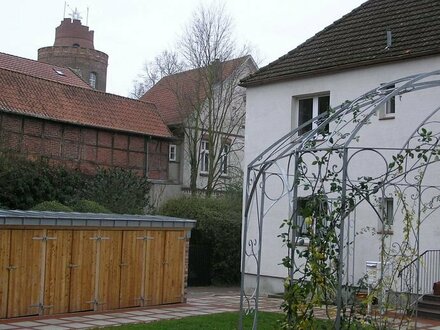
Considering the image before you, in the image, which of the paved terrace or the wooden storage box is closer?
the paved terrace

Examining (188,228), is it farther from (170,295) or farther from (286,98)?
(286,98)

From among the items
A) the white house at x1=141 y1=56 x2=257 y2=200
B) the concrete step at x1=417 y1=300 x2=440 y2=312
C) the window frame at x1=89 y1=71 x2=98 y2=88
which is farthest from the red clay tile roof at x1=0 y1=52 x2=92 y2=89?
the concrete step at x1=417 y1=300 x2=440 y2=312

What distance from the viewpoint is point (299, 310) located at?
7918 mm

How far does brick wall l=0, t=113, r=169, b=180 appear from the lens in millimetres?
25828

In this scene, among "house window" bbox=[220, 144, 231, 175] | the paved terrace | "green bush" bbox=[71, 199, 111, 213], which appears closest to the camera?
the paved terrace

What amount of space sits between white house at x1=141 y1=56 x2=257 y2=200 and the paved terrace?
636 inches

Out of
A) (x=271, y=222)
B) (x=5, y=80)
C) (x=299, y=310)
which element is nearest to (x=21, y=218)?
(x=299, y=310)

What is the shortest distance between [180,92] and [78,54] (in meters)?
20.9

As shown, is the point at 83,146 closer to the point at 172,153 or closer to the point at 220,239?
the point at 172,153

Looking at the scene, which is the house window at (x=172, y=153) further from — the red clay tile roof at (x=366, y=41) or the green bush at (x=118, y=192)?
the red clay tile roof at (x=366, y=41)

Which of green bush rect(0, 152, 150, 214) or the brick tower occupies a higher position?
the brick tower

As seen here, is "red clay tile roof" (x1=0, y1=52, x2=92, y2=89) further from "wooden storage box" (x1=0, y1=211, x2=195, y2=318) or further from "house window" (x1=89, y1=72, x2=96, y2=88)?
"wooden storage box" (x1=0, y1=211, x2=195, y2=318)

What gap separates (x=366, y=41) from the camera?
60.0 ft

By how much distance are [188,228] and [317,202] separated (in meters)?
8.50
